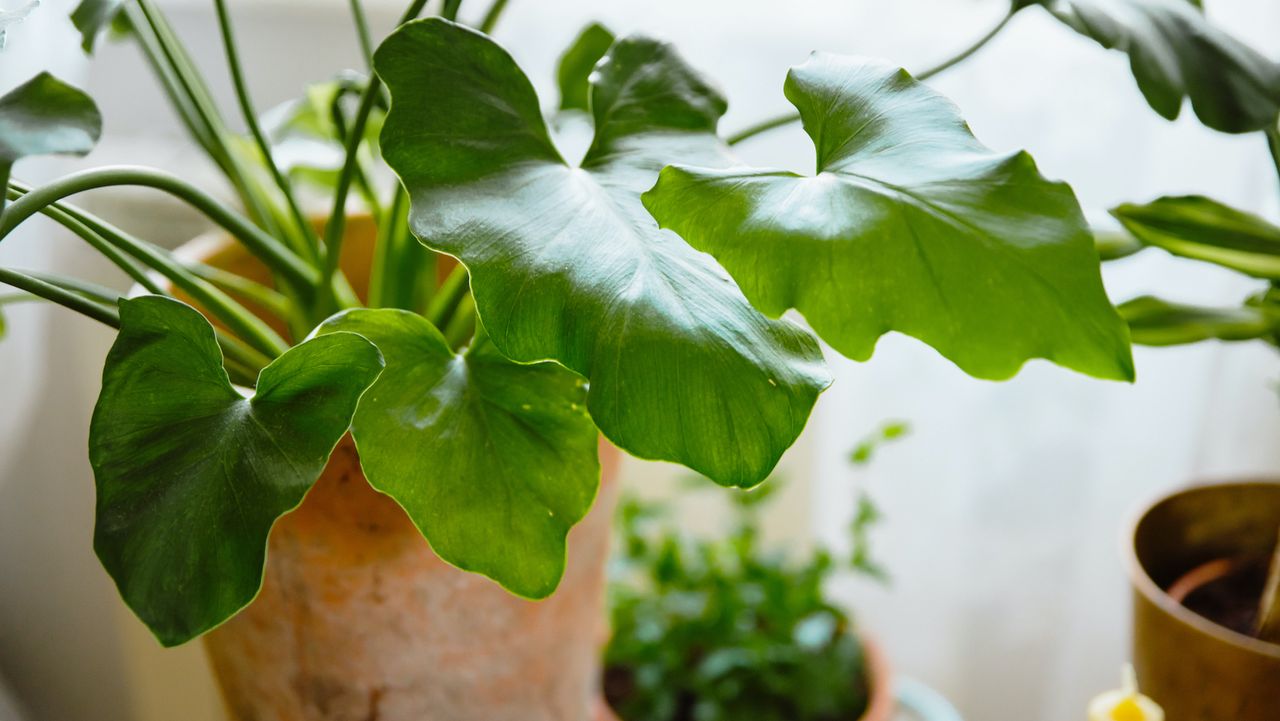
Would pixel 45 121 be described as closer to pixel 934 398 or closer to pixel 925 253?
pixel 925 253

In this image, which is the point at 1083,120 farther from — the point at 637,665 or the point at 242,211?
the point at 242,211

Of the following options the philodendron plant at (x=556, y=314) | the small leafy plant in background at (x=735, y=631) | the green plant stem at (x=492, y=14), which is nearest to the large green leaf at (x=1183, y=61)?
the philodendron plant at (x=556, y=314)

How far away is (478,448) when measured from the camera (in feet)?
1.51

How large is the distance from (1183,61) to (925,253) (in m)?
0.31

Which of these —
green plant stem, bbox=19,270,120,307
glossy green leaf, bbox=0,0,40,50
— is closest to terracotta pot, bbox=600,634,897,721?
green plant stem, bbox=19,270,120,307

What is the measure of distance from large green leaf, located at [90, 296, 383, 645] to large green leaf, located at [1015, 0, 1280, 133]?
0.40 metres

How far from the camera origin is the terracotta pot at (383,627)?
554 millimetres

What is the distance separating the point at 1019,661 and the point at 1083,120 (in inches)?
22.6

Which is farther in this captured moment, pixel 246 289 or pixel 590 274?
pixel 246 289

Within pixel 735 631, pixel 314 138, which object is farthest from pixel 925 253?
pixel 735 631

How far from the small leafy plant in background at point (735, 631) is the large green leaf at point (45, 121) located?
→ 61cm

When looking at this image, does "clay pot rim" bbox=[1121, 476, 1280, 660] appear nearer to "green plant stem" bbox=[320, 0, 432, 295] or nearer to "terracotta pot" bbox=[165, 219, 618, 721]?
"terracotta pot" bbox=[165, 219, 618, 721]

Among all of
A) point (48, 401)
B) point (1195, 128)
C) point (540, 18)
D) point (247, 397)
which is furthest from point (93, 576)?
point (1195, 128)

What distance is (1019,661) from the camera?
3.96 ft
